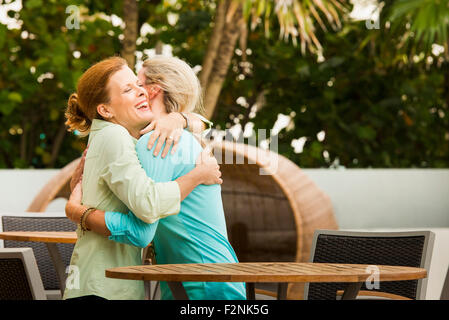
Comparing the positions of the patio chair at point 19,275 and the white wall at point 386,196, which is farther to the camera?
the white wall at point 386,196

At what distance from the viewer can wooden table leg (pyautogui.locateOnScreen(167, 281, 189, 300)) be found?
145cm

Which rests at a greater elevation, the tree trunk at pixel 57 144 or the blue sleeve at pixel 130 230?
the blue sleeve at pixel 130 230

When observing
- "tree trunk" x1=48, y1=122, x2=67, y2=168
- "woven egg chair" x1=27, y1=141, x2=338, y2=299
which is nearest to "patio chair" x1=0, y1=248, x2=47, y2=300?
"woven egg chair" x1=27, y1=141, x2=338, y2=299

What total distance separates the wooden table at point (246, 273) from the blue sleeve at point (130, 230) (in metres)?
0.08

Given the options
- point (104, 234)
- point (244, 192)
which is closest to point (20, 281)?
point (104, 234)

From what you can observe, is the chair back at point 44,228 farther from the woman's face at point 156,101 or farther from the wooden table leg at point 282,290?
the woman's face at point 156,101

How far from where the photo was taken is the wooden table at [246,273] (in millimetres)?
1283

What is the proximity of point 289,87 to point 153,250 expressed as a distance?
5.48 metres

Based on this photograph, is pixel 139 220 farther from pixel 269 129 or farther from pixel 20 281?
pixel 269 129

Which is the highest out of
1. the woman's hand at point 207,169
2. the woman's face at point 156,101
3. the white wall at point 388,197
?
the woman's face at point 156,101

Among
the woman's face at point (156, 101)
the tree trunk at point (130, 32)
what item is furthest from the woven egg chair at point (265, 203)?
the woman's face at point (156, 101)

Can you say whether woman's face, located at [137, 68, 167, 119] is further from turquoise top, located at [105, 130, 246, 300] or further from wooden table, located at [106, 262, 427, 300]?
wooden table, located at [106, 262, 427, 300]

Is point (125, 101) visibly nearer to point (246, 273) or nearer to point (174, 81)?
point (174, 81)

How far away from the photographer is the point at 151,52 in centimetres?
686
